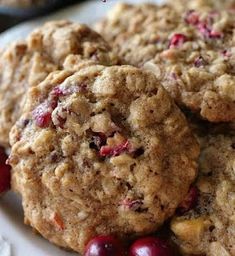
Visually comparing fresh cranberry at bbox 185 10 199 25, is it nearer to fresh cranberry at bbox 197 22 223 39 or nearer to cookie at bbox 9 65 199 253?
fresh cranberry at bbox 197 22 223 39

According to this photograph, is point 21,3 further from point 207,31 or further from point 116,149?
point 116,149

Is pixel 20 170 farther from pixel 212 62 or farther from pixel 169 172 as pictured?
pixel 212 62

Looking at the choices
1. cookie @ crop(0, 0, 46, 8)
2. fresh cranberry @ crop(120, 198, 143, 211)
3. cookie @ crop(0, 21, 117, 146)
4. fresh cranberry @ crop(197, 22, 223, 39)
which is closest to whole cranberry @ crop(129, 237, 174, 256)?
fresh cranberry @ crop(120, 198, 143, 211)

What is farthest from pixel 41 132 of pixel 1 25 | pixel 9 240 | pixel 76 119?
pixel 1 25

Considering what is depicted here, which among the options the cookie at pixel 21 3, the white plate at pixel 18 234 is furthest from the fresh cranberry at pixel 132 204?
the cookie at pixel 21 3

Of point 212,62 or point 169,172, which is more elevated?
point 212,62

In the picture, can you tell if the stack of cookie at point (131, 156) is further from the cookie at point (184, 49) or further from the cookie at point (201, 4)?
the cookie at point (201, 4)
